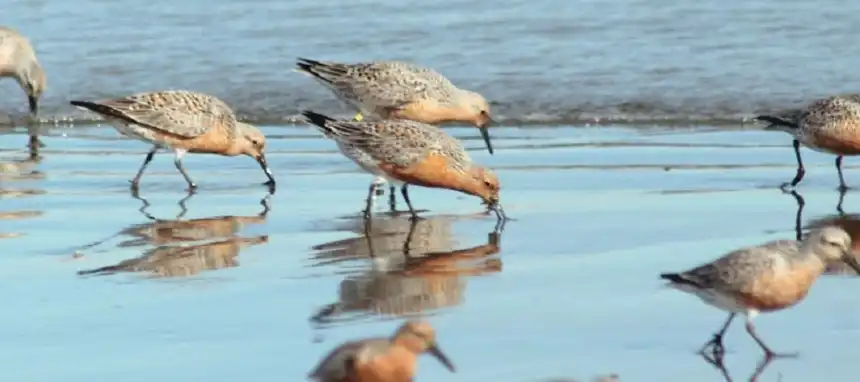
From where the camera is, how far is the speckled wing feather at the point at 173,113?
13.3 metres

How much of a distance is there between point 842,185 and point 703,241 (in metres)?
2.24

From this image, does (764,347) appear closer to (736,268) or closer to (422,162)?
(736,268)

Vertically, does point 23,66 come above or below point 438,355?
above

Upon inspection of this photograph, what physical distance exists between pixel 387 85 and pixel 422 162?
2.73 m

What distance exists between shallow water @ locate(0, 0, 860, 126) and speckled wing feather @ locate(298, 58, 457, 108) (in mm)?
2423

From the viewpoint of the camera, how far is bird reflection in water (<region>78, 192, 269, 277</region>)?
9805 mm

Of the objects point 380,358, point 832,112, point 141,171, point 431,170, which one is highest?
point 832,112

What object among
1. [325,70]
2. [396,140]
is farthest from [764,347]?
[325,70]

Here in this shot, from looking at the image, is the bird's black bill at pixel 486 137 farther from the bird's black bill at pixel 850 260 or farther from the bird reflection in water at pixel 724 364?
the bird reflection in water at pixel 724 364

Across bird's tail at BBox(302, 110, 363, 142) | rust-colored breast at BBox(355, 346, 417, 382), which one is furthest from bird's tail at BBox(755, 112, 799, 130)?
rust-colored breast at BBox(355, 346, 417, 382)

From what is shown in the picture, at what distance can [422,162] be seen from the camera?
1145 centimetres

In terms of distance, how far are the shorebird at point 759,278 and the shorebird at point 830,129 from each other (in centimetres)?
415

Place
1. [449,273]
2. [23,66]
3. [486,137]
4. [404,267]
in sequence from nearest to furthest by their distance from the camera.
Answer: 1. [449,273]
2. [404,267]
3. [486,137]
4. [23,66]

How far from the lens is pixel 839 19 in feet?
65.8
